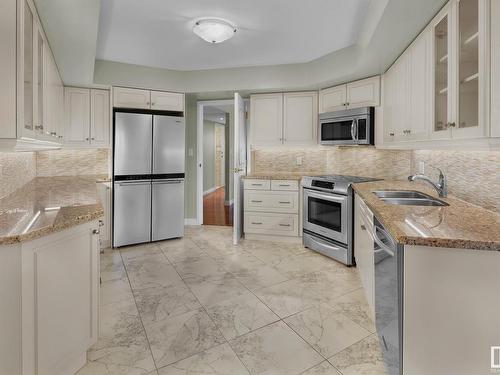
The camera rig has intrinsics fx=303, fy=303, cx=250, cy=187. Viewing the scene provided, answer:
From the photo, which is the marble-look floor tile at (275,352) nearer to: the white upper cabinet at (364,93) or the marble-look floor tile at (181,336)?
the marble-look floor tile at (181,336)

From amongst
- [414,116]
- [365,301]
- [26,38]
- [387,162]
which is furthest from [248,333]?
[387,162]

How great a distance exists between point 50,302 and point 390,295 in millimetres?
1604

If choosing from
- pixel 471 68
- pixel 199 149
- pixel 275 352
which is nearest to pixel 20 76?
pixel 275 352

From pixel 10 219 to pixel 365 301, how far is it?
2459 millimetres

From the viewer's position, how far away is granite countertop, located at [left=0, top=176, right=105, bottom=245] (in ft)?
4.22

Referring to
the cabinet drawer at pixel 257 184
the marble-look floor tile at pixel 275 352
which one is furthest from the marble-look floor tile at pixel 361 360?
the cabinet drawer at pixel 257 184

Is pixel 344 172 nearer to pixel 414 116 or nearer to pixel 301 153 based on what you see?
pixel 301 153

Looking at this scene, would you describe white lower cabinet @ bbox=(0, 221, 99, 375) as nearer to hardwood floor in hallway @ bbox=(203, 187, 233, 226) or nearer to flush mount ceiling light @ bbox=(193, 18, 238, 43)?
flush mount ceiling light @ bbox=(193, 18, 238, 43)

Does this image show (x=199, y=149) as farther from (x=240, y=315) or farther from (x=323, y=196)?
(x=240, y=315)

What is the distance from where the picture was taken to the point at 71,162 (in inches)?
159

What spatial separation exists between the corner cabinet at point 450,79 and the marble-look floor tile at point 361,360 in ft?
4.31

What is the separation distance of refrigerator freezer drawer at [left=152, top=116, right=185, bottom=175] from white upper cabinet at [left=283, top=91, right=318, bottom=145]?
4.81 ft

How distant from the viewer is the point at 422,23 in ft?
7.09

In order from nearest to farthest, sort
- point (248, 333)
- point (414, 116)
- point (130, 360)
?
point (130, 360), point (248, 333), point (414, 116)
